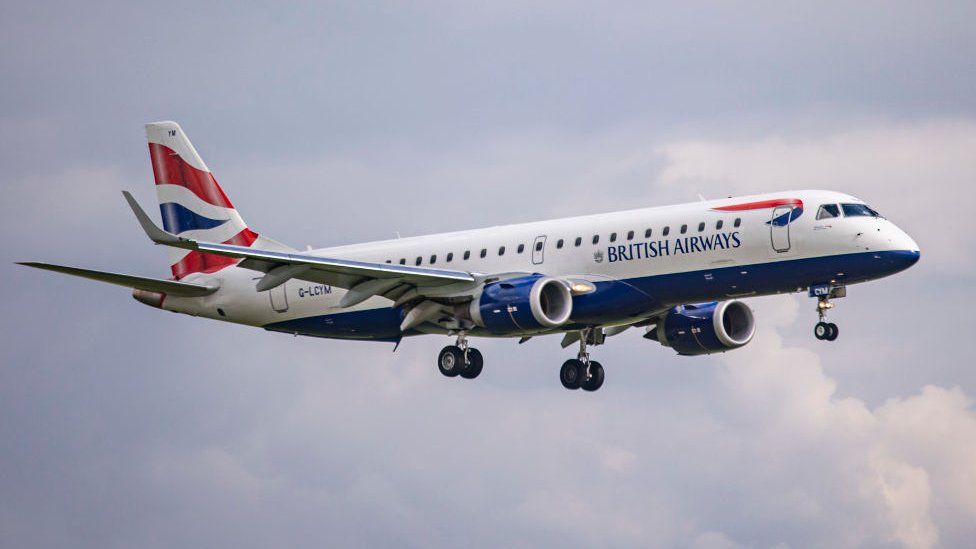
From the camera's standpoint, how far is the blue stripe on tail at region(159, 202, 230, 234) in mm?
64625

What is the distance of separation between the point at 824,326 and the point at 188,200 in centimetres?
2512

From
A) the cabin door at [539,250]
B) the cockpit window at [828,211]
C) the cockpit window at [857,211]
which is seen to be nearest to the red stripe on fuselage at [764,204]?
the cockpit window at [828,211]

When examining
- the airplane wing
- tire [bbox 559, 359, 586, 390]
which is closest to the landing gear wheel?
the airplane wing

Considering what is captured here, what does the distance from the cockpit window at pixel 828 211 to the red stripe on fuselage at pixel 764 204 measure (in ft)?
2.08

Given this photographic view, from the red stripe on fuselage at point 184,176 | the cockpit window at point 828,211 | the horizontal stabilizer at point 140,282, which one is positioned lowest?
the horizontal stabilizer at point 140,282

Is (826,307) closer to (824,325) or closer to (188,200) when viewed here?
(824,325)

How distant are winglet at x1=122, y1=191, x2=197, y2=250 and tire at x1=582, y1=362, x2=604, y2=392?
1728cm

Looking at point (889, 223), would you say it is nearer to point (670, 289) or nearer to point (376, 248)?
point (670, 289)

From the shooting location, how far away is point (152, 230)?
164 feet

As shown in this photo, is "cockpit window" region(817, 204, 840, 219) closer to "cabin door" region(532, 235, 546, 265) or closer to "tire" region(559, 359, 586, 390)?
"cabin door" region(532, 235, 546, 265)

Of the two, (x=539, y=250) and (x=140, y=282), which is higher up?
(x=539, y=250)

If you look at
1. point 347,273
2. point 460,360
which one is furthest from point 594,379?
point 347,273

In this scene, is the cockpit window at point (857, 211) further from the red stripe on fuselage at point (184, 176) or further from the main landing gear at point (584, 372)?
the red stripe on fuselage at point (184, 176)

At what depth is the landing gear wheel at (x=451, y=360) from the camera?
57.5 metres
